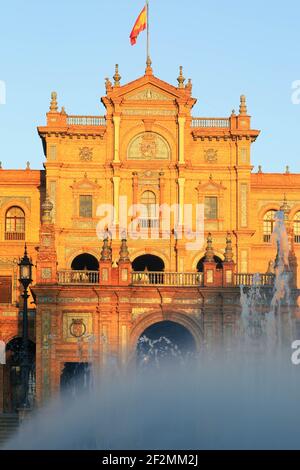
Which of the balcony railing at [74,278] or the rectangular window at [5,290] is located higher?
the rectangular window at [5,290]

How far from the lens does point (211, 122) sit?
70.3 metres

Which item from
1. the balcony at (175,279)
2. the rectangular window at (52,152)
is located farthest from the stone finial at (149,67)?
the balcony at (175,279)

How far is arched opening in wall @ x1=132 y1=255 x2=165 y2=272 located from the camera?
70.1 metres

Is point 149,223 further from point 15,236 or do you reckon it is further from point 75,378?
point 75,378

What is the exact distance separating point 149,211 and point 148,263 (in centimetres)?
336

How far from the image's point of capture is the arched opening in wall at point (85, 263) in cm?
7000

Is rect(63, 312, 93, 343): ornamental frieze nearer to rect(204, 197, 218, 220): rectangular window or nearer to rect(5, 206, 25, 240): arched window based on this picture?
rect(204, 197, 218, 220): rectangular window

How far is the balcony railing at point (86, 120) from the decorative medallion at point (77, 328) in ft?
50.9

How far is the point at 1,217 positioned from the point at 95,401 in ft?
65.6

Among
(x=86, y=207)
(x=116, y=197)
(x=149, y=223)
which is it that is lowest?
(x=149, y=223)

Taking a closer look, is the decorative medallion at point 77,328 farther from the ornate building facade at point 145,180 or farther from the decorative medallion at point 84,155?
the decorative medallion at point 84,155

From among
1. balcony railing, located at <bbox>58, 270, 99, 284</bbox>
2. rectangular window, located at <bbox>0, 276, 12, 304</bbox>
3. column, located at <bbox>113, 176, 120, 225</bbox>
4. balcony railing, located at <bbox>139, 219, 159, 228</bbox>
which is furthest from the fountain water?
rectangular window, located at <bbox>0, 276, 12, 304</bbox>

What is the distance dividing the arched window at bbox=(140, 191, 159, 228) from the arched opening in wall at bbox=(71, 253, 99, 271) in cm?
374

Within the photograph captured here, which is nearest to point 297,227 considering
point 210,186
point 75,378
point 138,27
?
point 210,186
